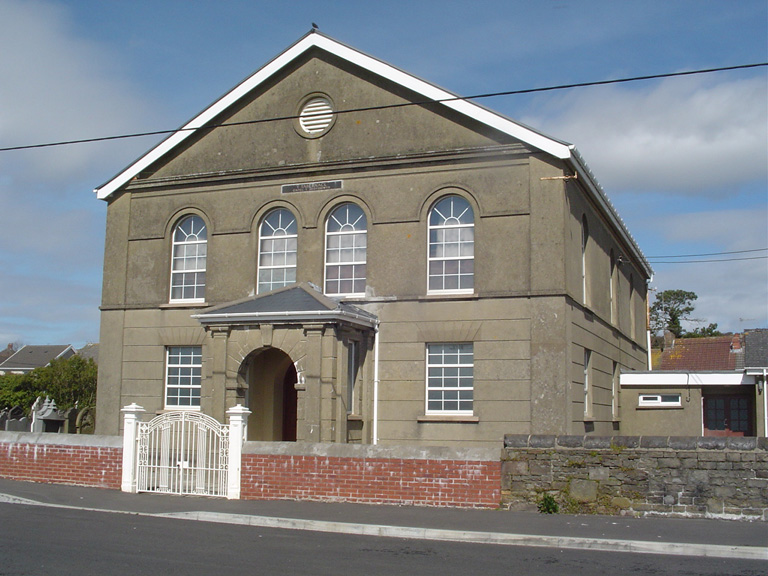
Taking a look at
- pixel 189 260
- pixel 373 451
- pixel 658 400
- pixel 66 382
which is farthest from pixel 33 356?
pixel 373 451

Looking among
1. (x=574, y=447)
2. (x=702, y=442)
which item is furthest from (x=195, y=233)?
(x=702, y=442)

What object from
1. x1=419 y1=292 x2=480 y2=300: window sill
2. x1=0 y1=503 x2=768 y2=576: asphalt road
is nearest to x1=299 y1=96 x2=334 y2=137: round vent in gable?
x1=419 y1=292 x2=480 y2=300: window sill

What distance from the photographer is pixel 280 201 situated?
2112cm

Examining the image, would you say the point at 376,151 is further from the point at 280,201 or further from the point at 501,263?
the point at 501,263

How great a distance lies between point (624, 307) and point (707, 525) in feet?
53.1

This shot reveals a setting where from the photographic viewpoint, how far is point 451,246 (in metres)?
19.7

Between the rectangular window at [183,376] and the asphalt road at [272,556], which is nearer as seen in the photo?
the asphalt road at [272,556]

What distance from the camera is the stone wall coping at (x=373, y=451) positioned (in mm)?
14094

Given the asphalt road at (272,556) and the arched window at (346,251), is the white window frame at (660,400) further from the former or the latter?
the asphalt road at (272,556)

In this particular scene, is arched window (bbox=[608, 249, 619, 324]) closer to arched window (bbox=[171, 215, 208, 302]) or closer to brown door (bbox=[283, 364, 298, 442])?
brown door (bbox=[283, 364, 298, 442])

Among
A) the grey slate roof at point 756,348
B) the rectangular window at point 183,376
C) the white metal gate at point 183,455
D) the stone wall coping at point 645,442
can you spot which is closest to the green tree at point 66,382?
the rectangular window at point 183,376

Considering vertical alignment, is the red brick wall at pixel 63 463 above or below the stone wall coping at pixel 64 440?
below

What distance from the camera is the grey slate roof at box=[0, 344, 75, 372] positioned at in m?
75.7

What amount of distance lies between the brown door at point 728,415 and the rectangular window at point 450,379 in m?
10.5
